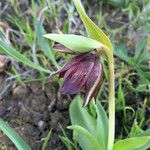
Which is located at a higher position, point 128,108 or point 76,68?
point 76,68

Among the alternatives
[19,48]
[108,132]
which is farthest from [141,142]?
[19,48]

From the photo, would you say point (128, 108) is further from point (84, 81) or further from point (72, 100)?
point (84, 81)

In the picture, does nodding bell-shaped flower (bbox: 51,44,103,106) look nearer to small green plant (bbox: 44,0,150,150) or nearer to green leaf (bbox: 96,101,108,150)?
small green plant (bbox: 44,0,150,150)

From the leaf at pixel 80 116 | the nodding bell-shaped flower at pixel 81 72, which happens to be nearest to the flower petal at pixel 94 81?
the nodding bell-shaped flower at pixel 81 72

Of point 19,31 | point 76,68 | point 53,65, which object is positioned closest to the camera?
point 76,68

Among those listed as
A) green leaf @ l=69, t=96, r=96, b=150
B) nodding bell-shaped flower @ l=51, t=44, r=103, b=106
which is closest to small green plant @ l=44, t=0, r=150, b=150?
nodding bell-shaped flower @ l=51, t=44, r=103, b=106
